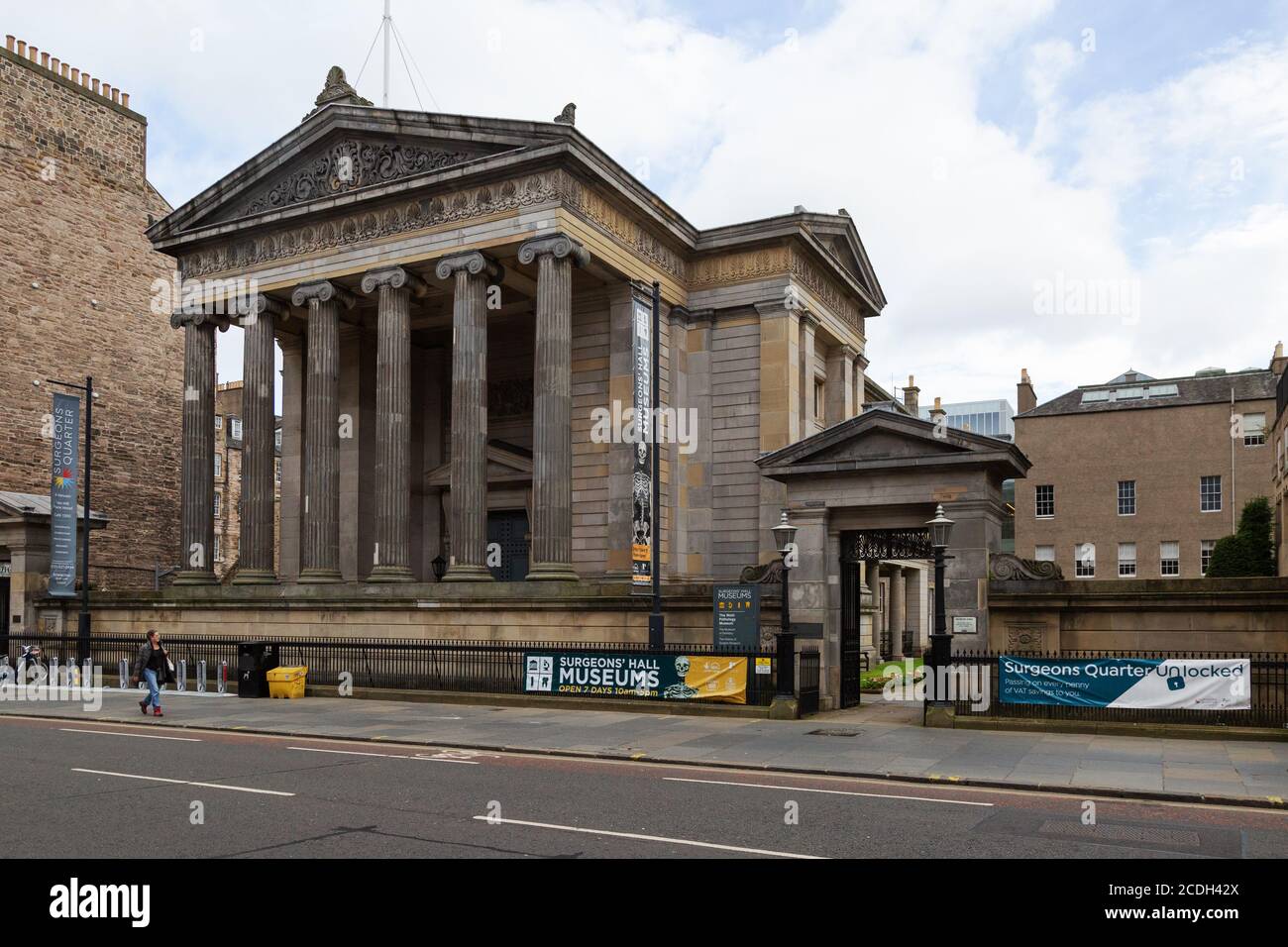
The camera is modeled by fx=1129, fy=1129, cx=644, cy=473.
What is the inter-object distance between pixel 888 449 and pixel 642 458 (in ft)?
26.7

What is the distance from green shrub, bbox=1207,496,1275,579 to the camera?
49.5 metres

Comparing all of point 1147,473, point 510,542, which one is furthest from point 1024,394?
point 510,542

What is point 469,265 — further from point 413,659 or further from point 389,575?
point 413,659

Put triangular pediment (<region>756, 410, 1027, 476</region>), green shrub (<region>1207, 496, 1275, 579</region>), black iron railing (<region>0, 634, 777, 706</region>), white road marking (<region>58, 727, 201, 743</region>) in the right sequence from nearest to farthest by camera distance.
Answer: white road marking (<region>58, 727, 201, 743</region>), triangular pediment (<region>756, 410, 1027, 476</region>), black iron railing (<region>0, 634, 777, 706</region>), green shrub (<region>1207, 496, 1275, 579</region>)

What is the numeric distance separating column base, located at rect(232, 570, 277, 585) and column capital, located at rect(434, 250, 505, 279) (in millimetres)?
11014

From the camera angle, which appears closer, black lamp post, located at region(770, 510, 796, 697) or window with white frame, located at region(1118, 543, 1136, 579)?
black lamp post, located at region(770, 510, 796, 697)

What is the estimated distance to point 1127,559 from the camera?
6088 cm

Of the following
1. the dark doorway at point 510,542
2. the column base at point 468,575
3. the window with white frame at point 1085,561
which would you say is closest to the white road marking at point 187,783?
the column base at point 468,575

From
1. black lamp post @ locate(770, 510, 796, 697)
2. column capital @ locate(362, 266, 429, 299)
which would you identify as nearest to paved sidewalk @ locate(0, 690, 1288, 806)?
black lamp post @ locate(770, 510, 796, 697)

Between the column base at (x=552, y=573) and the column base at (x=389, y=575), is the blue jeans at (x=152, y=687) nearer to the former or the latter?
the column base at (x=389, y=575)

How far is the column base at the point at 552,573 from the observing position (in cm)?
2988

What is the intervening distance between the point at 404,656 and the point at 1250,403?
162ft

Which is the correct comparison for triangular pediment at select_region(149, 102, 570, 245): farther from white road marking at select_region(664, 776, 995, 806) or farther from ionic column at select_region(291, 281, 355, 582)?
white road marking at select_region(664, 776, 995, 806)
